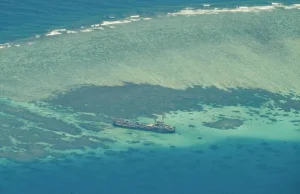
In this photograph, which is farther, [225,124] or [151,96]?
[151,96]

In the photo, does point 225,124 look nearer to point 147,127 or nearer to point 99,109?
point 147,127

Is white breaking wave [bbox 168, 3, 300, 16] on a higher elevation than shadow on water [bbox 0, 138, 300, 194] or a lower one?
higher

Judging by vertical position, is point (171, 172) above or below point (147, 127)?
→ below

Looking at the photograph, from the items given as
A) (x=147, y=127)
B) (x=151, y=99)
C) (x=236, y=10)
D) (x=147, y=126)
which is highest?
(x=236, y=10)

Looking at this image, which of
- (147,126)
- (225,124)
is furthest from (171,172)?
(225,124)

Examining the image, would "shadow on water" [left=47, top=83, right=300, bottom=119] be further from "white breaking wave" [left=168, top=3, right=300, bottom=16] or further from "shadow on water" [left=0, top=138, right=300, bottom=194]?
"white breaking wave" [left=168, top=3, right=300, bottom=16]

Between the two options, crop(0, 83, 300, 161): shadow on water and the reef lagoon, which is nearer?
the reef lagoon

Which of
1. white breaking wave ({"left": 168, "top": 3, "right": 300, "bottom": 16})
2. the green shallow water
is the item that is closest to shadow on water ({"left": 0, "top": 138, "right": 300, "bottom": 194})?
the green shallow water

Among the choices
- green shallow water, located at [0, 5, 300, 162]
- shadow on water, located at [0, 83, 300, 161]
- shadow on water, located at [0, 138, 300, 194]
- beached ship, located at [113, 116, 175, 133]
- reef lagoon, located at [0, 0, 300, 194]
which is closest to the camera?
shadow on water, located at [0, 138, 300, 194]

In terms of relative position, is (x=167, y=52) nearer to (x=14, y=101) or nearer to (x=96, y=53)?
(x=96, y=53)
